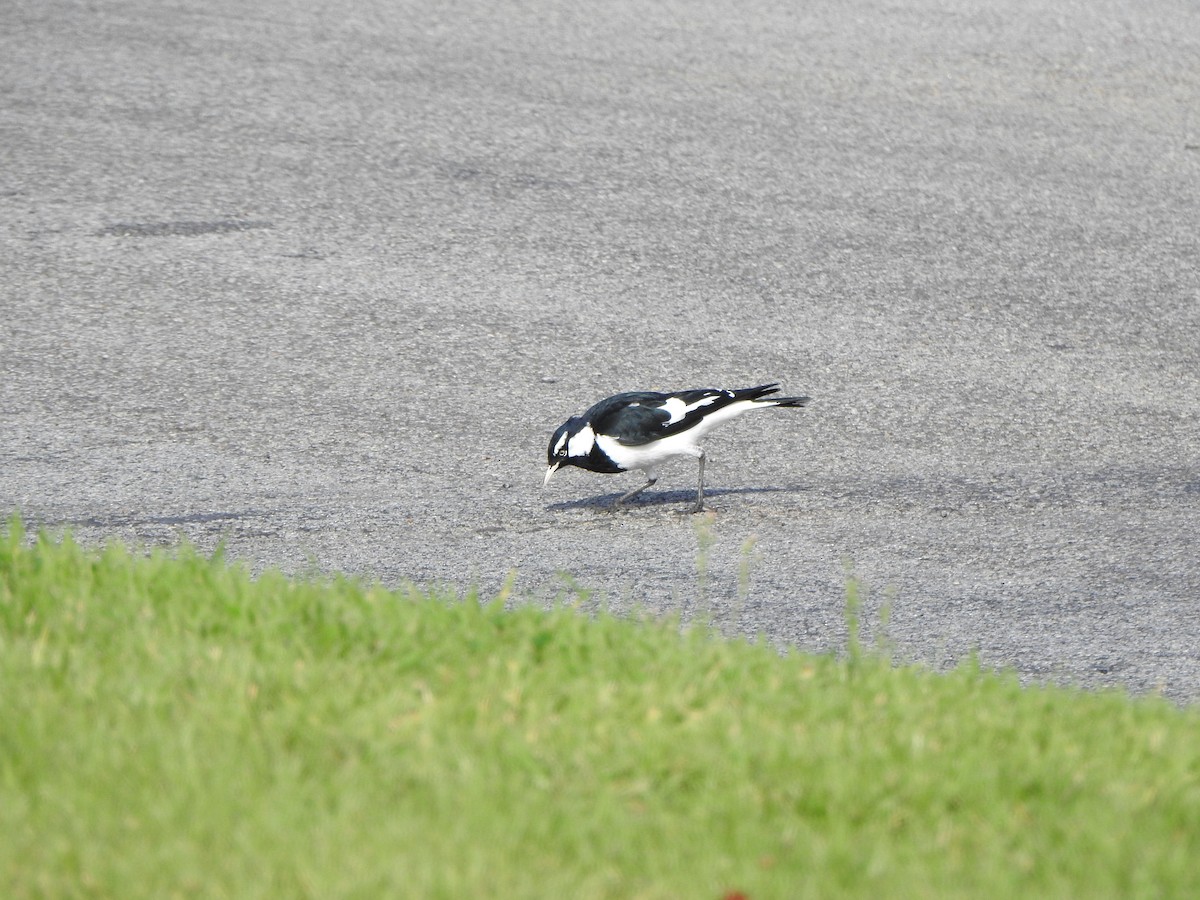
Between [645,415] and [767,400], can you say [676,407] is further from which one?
[767,400]

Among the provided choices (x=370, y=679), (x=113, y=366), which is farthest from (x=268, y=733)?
(x=113, y=366)

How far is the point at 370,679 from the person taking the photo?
3660 millimetres

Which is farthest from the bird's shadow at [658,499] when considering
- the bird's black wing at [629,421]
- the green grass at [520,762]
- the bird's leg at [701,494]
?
the green grass at [520,762]

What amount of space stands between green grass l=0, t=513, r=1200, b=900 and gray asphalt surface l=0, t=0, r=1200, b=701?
1611 mm

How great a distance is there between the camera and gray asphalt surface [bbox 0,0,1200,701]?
20.9ft

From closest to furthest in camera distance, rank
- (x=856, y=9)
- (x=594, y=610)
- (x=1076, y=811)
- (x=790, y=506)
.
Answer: (x=1076, y=811), (x=594, y=610), (x=790, y=506), (x=856, y=9)

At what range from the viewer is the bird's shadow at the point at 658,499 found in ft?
23.6

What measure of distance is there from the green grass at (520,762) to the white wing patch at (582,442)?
266 cm

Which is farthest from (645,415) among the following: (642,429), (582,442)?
(582,442)

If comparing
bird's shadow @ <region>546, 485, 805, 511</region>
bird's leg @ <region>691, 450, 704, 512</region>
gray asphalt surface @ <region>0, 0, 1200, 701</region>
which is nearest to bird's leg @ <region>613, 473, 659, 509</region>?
bird's shadow @ <region>546, 485, 805, 511</region>

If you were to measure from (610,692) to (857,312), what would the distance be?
635cm

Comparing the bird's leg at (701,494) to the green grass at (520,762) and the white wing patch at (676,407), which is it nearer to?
the white wing patch at (676,407)

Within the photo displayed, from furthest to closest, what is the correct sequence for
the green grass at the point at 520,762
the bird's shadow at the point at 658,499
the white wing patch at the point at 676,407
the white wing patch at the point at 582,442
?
the bird's shadow at the point at 658,499 → the white wing patch at the point at 676,407 → the white wing patch at the point at 582,442 → the green grass at the point at 520,762

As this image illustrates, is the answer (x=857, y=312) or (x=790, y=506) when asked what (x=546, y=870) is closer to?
(x=790, y=506)
